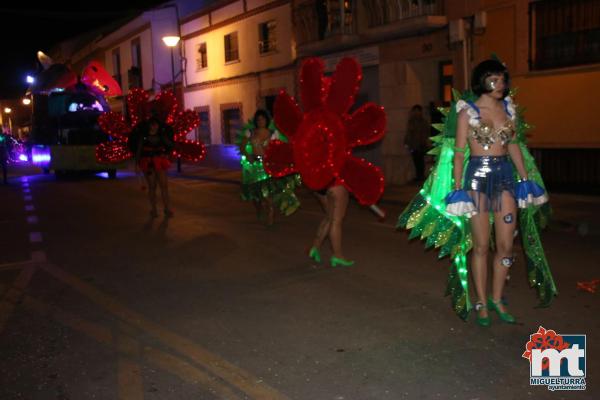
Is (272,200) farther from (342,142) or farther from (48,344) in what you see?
(48,344)

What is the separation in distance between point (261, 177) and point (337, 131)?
3.65 metres

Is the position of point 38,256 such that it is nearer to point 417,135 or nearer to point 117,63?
point 417,135

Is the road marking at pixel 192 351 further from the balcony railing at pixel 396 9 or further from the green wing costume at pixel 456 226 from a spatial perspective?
the balcony railing at pixel 396 9

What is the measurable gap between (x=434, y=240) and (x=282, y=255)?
10.0 feet

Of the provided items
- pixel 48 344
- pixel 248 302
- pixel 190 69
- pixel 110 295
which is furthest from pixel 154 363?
pixel 190 69

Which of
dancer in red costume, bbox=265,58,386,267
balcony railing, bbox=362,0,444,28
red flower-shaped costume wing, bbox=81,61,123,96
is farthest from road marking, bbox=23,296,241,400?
red flower-shaped costume wing, bbox=81,61,123,96

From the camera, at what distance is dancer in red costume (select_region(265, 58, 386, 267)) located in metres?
6.41

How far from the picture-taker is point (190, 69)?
29.2 m

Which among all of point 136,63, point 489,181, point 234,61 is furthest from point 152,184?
point 136,63

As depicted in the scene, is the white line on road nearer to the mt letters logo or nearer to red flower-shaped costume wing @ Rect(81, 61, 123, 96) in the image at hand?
the mt letters logo

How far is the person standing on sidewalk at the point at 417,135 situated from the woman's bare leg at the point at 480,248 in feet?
35.6

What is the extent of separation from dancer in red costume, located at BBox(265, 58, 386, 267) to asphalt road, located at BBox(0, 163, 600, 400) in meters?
1.04

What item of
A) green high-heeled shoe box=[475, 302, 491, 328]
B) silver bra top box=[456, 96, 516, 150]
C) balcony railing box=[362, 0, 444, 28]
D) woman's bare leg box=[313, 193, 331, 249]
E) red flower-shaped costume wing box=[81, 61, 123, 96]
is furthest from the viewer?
red flower-shaped costume wing box=[81, 61, 123, 96]

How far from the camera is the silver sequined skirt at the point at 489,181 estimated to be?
4.79 metres
